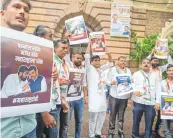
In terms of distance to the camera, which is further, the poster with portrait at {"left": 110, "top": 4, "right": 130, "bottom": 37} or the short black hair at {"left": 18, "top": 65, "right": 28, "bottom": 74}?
the poster with portrait at {"left": 110, "top": 4, "right": 130, "bottom": 37}

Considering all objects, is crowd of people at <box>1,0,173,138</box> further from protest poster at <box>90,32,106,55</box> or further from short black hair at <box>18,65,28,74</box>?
short black hair at <box>18,65,28,74</box>

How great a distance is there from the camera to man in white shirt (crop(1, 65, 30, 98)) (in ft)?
5.96

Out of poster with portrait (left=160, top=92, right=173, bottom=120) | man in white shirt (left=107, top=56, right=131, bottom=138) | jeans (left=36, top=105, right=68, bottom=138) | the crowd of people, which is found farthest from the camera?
man in white shirt (left=107, top=56, right=131, bottom=138)

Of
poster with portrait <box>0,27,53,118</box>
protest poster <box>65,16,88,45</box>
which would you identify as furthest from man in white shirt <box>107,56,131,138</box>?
poster with portrait <box>0,27,53,118</box>

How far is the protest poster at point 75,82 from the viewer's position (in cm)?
476

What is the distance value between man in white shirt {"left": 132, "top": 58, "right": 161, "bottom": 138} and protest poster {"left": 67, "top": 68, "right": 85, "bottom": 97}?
1276 mm

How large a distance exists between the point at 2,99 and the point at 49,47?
0.64m

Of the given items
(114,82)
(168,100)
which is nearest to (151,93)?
(168,100)

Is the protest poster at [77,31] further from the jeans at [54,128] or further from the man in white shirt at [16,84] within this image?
the man in white shirt at [16,84]

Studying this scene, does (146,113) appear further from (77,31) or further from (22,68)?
(22,68)

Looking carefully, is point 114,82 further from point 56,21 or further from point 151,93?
point 56,21

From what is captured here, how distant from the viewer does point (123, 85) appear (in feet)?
19.1

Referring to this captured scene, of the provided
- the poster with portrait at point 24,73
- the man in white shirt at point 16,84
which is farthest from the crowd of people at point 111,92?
the man in white shirt at point 16,84

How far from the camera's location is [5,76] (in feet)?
5.90
